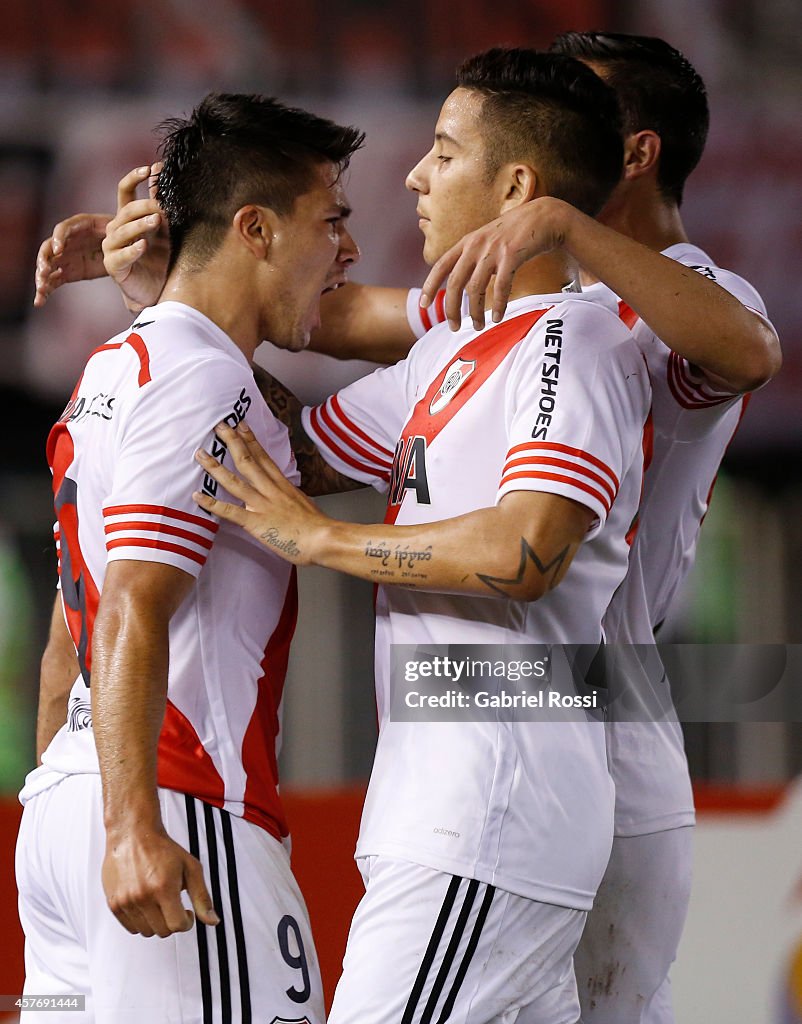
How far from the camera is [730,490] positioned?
5.96 meters

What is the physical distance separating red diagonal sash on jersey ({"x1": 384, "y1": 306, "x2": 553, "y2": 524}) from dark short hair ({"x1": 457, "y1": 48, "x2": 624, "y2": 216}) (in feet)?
0.93

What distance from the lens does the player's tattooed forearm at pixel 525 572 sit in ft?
6.01

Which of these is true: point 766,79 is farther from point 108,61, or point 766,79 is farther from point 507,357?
point 507,357

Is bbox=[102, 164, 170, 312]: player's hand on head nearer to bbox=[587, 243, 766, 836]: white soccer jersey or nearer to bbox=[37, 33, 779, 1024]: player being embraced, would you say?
bbox=[37, 33, 779, 1024]: player being embraced

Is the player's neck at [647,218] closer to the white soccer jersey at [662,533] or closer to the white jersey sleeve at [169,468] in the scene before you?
the white soccer jersey at [662,533]

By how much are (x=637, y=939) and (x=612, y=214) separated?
1.37m

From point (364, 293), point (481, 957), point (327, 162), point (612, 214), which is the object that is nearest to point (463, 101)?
point (327, 162)

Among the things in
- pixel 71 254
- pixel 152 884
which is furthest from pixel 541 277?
pixel 152 884

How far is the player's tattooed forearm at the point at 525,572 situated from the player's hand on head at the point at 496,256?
0.33 m

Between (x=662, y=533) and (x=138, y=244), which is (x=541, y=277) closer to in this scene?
(x=662, y=533)

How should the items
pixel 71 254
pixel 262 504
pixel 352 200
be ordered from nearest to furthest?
pixel 262 504 → pixel 71 254 → pixel 352 200

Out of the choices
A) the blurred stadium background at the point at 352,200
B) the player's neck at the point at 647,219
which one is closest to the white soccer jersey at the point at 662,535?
the player's neck at the point at 647,219

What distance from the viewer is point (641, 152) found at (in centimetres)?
263

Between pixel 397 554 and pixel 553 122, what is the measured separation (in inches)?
31.8
